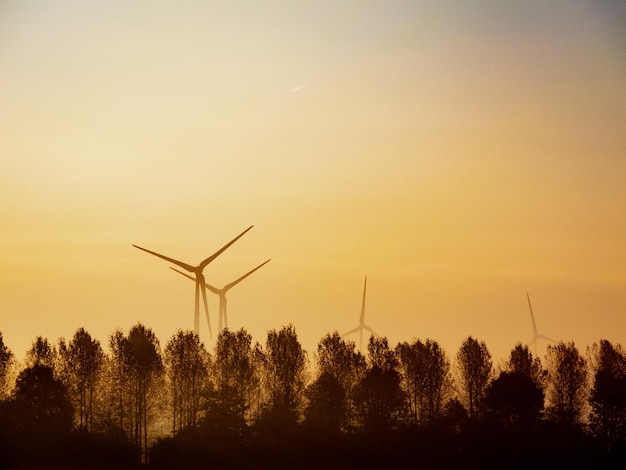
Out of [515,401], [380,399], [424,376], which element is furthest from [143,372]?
[515,401]

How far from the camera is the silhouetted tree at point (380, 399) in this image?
132625mm

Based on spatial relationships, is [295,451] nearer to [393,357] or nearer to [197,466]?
[197,466]

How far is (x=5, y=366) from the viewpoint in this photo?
456 feet

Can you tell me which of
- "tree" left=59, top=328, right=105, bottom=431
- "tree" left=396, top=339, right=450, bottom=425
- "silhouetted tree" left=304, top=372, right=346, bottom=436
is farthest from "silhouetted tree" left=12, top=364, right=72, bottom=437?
"tree" left=396, top=339, right=450, bottom=425

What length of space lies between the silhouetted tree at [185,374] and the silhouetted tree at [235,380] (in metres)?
1.71

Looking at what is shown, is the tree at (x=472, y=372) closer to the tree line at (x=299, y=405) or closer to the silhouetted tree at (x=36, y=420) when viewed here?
the tree line at (x=299, y=405)

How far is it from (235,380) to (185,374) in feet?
20.5

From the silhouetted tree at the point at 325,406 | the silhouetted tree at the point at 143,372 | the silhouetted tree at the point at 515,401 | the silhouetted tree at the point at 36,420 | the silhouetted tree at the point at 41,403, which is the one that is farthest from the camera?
the silhouetted tree at the point at 143,372

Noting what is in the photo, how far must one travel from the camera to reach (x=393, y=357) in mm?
149750

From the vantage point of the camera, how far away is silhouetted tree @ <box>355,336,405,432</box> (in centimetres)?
13262

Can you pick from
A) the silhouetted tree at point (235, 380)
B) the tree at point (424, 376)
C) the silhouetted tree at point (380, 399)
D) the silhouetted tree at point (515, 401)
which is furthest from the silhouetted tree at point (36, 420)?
the silhouetted tree at point (515, 401)

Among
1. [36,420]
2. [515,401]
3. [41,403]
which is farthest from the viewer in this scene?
[515,401]

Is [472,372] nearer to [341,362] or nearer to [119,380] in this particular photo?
[341,362]

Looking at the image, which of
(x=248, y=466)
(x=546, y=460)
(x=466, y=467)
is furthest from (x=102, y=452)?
(x=546, y=460)
